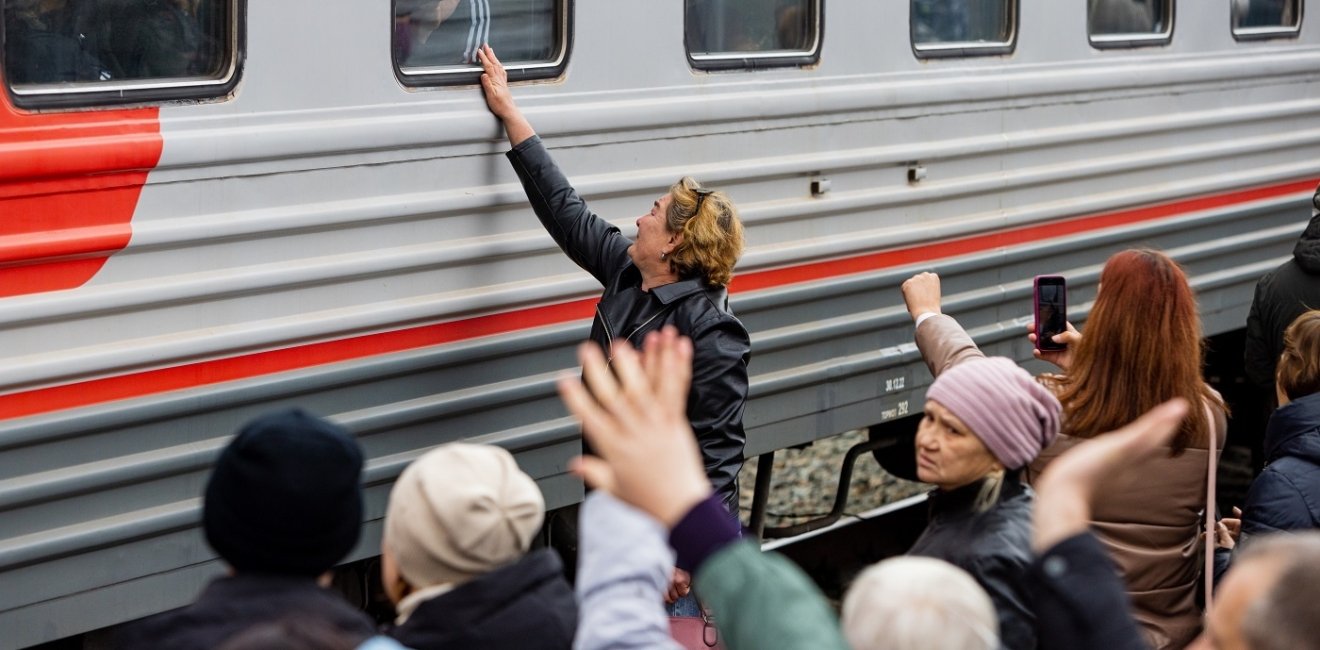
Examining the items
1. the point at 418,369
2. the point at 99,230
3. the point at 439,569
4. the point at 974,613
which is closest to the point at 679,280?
the point at 418,369

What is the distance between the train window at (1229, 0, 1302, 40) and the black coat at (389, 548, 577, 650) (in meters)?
5.33

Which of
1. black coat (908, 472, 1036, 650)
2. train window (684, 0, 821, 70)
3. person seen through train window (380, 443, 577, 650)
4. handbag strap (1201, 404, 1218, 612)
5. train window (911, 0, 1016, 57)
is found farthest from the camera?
train window (911, 0, 1016, 57)

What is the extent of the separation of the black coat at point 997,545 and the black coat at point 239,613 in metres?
0.97

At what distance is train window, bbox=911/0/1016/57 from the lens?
5.46 m

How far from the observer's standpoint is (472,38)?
4160 mm

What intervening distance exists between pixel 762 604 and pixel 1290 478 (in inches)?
82.7

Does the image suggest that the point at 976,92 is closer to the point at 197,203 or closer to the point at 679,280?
the point at 679,280

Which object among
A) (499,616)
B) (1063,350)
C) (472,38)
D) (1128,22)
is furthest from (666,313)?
(1128,22)

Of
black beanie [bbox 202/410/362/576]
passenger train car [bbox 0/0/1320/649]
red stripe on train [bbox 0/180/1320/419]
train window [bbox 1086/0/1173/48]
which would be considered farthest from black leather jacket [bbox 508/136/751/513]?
train window [bbox 1086/0/1173/48]

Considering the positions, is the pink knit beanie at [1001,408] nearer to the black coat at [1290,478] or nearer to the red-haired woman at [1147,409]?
the red-haired woman at [1147,409]

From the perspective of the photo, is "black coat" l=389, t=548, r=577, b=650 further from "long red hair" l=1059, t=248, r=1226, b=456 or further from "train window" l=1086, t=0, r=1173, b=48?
"train window" l=1086, t=0, r=1173, b=48

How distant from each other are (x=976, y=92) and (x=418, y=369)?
2409mm

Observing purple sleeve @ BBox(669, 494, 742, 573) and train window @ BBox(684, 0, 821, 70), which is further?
train window @ BBox(684, 0, 821, 70)

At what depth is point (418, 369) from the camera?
161 inches
